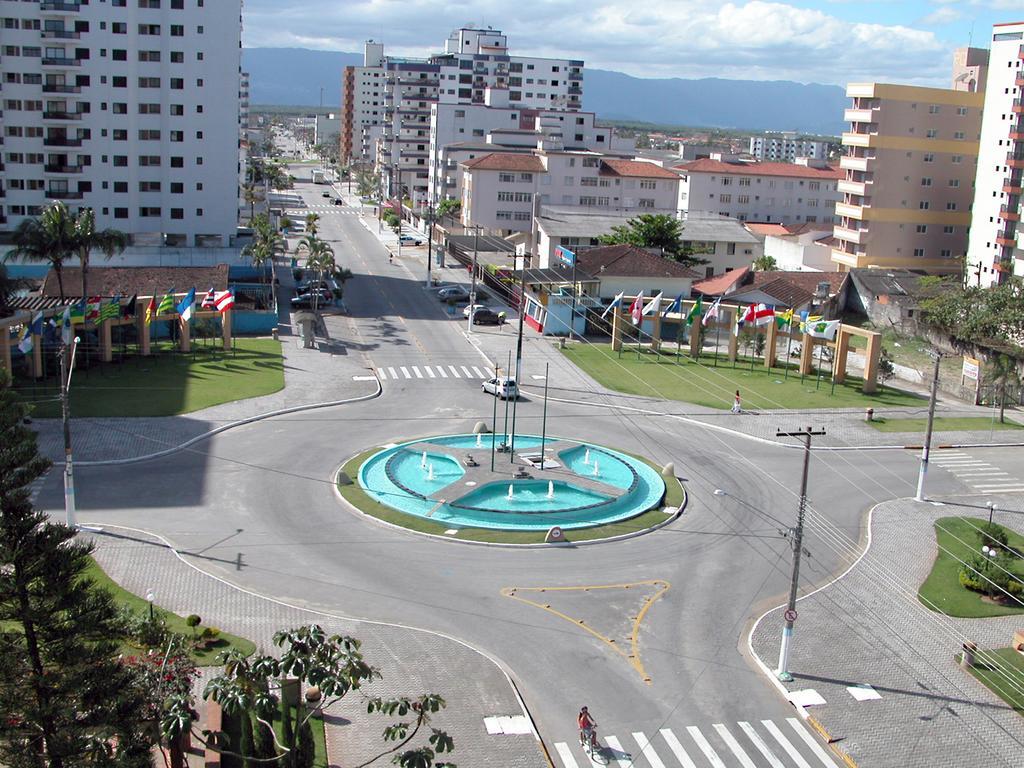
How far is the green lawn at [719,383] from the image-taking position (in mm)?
60625

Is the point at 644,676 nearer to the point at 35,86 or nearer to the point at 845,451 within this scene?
the point at 845,451

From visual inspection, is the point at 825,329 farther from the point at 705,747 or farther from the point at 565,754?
the point at 565,754

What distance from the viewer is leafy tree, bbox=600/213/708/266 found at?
3676 inches

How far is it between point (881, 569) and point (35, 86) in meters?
78.8

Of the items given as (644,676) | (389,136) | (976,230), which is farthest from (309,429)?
(389,136)

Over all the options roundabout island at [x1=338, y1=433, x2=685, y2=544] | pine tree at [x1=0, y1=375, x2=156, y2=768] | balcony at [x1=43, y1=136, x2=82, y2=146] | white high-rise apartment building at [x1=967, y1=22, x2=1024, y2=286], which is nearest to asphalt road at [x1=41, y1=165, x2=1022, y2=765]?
roundabout island at [x1=338, y1=433, x2=685, y2=544]

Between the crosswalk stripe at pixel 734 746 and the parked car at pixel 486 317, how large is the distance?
177 ft

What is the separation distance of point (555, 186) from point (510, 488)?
74282 millimetres

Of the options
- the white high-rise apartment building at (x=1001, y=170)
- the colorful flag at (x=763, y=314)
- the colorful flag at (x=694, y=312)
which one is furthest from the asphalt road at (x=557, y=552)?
the white high-rise apartment building at (x=1001, y=170)

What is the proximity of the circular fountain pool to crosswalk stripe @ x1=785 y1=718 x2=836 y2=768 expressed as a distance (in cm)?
1427

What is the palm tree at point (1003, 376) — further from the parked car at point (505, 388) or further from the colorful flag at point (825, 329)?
the parked car at point (505, 388)

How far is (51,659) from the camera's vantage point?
2053 cm

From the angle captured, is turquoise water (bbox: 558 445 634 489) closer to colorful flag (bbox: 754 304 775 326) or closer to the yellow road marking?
the yellow road marking

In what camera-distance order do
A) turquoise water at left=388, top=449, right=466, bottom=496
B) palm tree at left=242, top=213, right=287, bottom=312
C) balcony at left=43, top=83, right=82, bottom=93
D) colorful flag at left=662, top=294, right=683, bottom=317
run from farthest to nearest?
balcony at left=43, top=83, right=82, bottom=93 < palm tree at left=242, top=213, right=287, bottom=312 < colorful flag at left=662, top=294, right=683, bottom=317 < turquoise water at left=388, top=449, right=466, bottom=496
